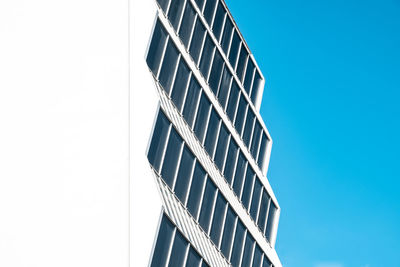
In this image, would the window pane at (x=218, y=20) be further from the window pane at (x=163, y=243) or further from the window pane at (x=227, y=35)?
the window pane at (x=163, y=243)

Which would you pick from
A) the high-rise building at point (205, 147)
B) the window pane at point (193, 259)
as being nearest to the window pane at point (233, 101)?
the high-rise building at point (205, 147)

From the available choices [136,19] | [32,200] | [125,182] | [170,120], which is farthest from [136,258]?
[136,19]

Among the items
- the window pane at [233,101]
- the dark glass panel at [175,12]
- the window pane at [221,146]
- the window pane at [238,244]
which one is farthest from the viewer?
the window pane at [233,101]

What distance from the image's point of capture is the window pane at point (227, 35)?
39.5 meters

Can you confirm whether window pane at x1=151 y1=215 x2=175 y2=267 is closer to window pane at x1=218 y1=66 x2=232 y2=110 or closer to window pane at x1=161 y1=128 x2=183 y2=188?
window pane at x1=161 y1=128 x2=183 y2=188

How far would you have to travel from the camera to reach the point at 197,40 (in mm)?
35062

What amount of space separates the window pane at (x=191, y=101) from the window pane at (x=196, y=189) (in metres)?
3.04

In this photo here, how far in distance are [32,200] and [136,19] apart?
9545mm

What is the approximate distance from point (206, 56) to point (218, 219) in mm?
9687

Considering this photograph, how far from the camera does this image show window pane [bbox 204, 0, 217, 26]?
37.8 meters

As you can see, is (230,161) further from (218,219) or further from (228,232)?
(218,219)

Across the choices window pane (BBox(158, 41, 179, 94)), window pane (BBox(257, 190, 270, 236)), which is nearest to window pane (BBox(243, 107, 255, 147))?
window pane (BBox(257, 190, 270, 236))

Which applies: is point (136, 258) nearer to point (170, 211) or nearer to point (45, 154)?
point (170, 211)

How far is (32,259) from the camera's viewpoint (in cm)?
A: 2045
